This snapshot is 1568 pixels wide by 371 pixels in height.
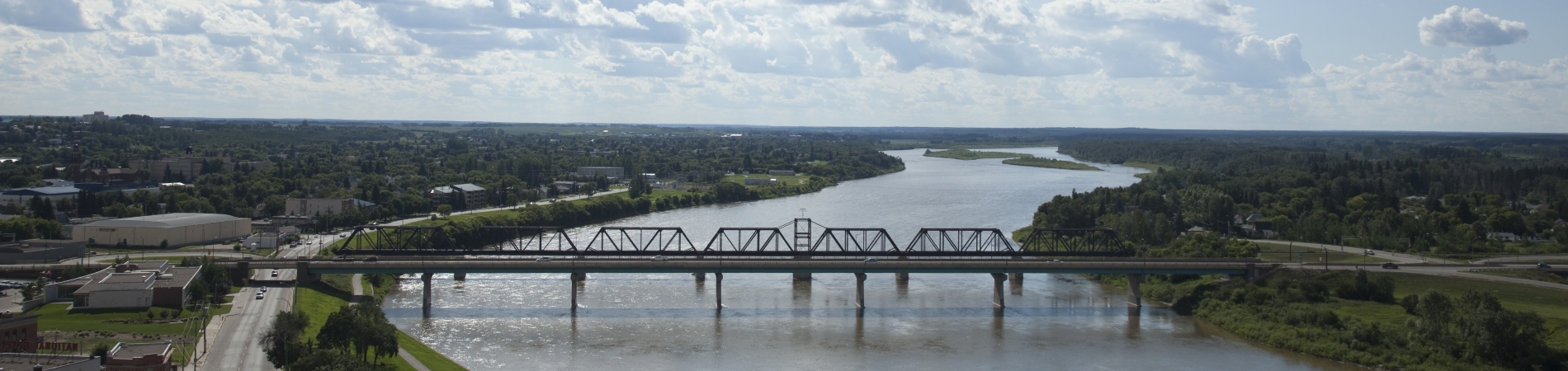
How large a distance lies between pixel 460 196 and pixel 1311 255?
51.2m

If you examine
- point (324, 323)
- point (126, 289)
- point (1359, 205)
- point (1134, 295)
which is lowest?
point (324, 323)

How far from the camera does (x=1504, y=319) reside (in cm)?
2977

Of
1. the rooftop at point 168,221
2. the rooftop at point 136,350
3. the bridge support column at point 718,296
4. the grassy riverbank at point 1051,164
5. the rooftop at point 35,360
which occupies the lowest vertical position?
the bridge support column at point 718,296

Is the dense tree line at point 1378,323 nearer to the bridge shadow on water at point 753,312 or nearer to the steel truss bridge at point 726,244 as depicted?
the bridge shadow on water at point 753,312

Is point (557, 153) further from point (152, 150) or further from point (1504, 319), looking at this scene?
point (1504, 319)

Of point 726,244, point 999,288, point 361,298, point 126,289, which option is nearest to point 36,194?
point 361,298

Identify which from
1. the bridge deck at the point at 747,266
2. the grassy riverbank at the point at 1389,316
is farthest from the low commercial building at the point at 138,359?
the grassy riverbank at the point at 1389,316

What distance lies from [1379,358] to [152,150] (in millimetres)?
123539

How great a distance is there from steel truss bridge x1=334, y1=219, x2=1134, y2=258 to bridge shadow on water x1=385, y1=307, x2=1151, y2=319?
279 centimetres

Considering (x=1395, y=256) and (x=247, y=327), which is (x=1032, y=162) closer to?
(x=1395, y=256)

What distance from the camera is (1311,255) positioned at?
1973 inches

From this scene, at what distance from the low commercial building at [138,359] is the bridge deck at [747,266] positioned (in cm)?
1337

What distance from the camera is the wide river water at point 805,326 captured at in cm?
3170

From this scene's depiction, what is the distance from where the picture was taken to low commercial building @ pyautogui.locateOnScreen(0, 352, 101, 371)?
23078mm
